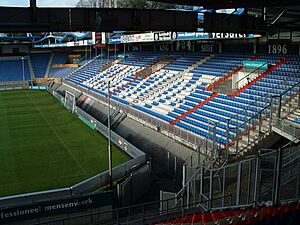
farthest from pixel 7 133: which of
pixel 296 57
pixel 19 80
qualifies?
pixel 19 80

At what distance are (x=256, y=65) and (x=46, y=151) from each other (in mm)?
14953

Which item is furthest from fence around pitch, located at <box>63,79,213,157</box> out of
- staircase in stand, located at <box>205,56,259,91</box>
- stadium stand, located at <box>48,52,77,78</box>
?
stadium stand, located at <box>48,52,77,78</box>

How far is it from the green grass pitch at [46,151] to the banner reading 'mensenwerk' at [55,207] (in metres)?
3.74

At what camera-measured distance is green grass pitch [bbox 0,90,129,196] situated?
18772 mm

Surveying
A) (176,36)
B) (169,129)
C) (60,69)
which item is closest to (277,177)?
(169,129)

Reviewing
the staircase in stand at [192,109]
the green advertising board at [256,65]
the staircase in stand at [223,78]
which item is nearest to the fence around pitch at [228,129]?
the staircase in stand at [192,109]

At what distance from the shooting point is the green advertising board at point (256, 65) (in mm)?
25094

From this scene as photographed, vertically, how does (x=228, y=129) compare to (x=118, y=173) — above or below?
above

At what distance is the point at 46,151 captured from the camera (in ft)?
77.7

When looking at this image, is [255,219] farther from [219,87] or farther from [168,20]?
[219,87]

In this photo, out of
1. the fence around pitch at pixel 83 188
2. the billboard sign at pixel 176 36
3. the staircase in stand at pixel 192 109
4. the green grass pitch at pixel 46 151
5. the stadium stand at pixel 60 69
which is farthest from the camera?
the stadium stand at pixel 60 69

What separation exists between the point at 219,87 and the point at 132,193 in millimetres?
12122

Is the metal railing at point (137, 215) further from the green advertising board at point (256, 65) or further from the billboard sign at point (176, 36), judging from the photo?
the green advertising board at point (256, 65)

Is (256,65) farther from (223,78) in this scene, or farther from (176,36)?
(176,36)
